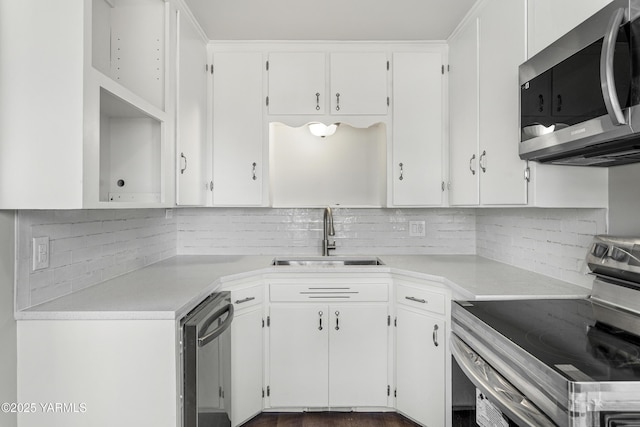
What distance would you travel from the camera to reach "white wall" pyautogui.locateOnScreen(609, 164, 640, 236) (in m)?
1.47

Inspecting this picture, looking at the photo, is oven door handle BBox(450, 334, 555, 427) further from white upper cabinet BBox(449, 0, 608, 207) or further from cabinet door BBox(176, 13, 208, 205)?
cabinet door BBox(176, 13, 208, 205)

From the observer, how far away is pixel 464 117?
89.3 inches

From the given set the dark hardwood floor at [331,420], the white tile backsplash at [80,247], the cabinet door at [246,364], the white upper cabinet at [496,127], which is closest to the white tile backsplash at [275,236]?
the white tile backsplash at [80,247]

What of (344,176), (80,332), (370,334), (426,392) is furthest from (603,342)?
(344,176)

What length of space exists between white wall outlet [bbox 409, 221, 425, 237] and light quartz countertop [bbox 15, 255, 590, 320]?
0.20m

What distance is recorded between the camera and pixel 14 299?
1319mm

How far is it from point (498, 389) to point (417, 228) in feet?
6.06

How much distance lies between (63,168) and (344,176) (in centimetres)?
202

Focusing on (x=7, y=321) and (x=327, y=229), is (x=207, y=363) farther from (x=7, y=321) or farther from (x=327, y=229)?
(x=327, y=229)

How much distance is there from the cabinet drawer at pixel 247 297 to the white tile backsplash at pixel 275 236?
621 millimetres

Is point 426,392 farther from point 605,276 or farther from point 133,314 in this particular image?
point 133,314

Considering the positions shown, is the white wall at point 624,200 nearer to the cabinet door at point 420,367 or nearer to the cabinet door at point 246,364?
the cabinet door at point 420,367

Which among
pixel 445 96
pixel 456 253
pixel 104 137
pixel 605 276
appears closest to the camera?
pixel 605 276

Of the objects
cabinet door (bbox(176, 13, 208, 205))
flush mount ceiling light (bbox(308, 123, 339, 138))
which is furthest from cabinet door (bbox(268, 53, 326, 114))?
cabinet door (bbox(176, 13, 208, 205))
